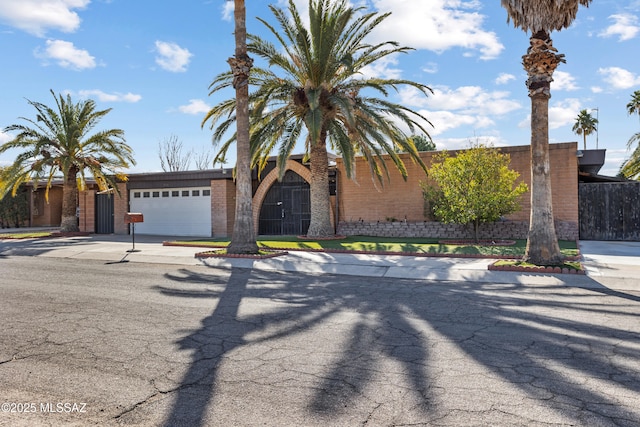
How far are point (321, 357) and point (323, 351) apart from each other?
0.66 ft

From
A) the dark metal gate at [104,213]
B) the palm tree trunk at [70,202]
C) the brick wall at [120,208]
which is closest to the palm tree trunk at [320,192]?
the brick wall at [120,208]

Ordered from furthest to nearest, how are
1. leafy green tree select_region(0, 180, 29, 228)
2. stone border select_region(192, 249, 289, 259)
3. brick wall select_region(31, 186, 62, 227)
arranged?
1. brick wall select_region(31, 186, 62, 227)
2. leafy green tree select_region(0, 180, 29, 228)
3. stone border select_region(192, 249, 289, 259)

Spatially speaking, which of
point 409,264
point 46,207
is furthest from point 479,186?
point 46,207

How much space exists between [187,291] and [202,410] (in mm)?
5379

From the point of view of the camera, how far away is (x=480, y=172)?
49.4 feet

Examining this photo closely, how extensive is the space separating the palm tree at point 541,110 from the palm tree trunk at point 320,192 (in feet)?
30.2

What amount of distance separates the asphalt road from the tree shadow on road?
0.8 inches

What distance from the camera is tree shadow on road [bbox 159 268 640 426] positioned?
376 cm

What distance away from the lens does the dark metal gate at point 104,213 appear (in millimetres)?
28500

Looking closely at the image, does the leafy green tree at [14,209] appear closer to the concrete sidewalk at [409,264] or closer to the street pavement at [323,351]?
the concrete sidewalk at [409,264]

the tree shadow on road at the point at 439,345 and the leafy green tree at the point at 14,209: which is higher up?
the leafy green tree at the point at 14,209

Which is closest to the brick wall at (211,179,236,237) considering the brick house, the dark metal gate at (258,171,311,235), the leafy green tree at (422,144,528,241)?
the brick house

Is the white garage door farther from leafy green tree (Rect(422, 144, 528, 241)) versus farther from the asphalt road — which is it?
the asphalt road

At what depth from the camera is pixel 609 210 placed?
18031 millimetres
